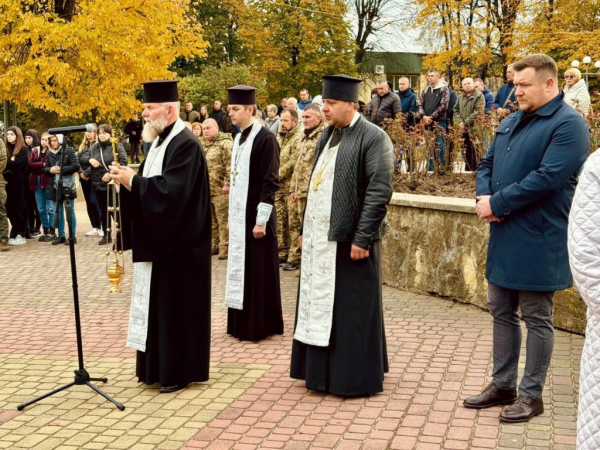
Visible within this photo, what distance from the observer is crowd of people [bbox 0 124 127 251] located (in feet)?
47.3

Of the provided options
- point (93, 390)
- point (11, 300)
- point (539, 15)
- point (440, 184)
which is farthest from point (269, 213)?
point (539, 15)

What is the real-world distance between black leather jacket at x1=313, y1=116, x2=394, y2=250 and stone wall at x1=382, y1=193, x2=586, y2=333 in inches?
111

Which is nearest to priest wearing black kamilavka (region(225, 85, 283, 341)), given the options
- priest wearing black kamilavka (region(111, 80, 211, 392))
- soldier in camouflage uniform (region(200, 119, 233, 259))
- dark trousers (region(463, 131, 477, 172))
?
priest wearing black kamilavka (region(111, 80, 211, 392))

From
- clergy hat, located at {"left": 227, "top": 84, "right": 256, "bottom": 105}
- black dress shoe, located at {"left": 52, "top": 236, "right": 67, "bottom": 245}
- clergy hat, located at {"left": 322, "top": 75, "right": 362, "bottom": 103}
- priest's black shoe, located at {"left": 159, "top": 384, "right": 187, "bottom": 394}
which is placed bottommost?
black dress shoe, located at {"left": 52, "top": 236, "right": 67, "bottom": 245}

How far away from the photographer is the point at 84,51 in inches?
786

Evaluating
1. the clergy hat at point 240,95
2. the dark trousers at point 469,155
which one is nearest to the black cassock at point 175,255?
the clergy hat at point 240,95

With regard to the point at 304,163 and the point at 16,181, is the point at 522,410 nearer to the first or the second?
the point at 304,163

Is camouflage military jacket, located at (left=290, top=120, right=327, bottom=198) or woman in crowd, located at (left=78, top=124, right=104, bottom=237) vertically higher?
camouflage military jacket, located at (left=290, top=120, right=327, bottom=198)

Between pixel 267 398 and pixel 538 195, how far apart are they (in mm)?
2346

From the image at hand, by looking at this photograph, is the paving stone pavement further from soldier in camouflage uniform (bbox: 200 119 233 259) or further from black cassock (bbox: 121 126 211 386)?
soldier in camouflage uniform (bbox: 200 119 233 259)

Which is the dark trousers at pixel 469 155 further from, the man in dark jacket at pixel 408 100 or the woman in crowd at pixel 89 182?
the woman in crowd at pixel 89 182

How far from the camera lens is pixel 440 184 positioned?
11891mm

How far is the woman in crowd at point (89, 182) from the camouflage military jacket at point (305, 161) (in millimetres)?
5402

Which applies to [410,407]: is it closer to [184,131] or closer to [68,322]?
[184,131]
